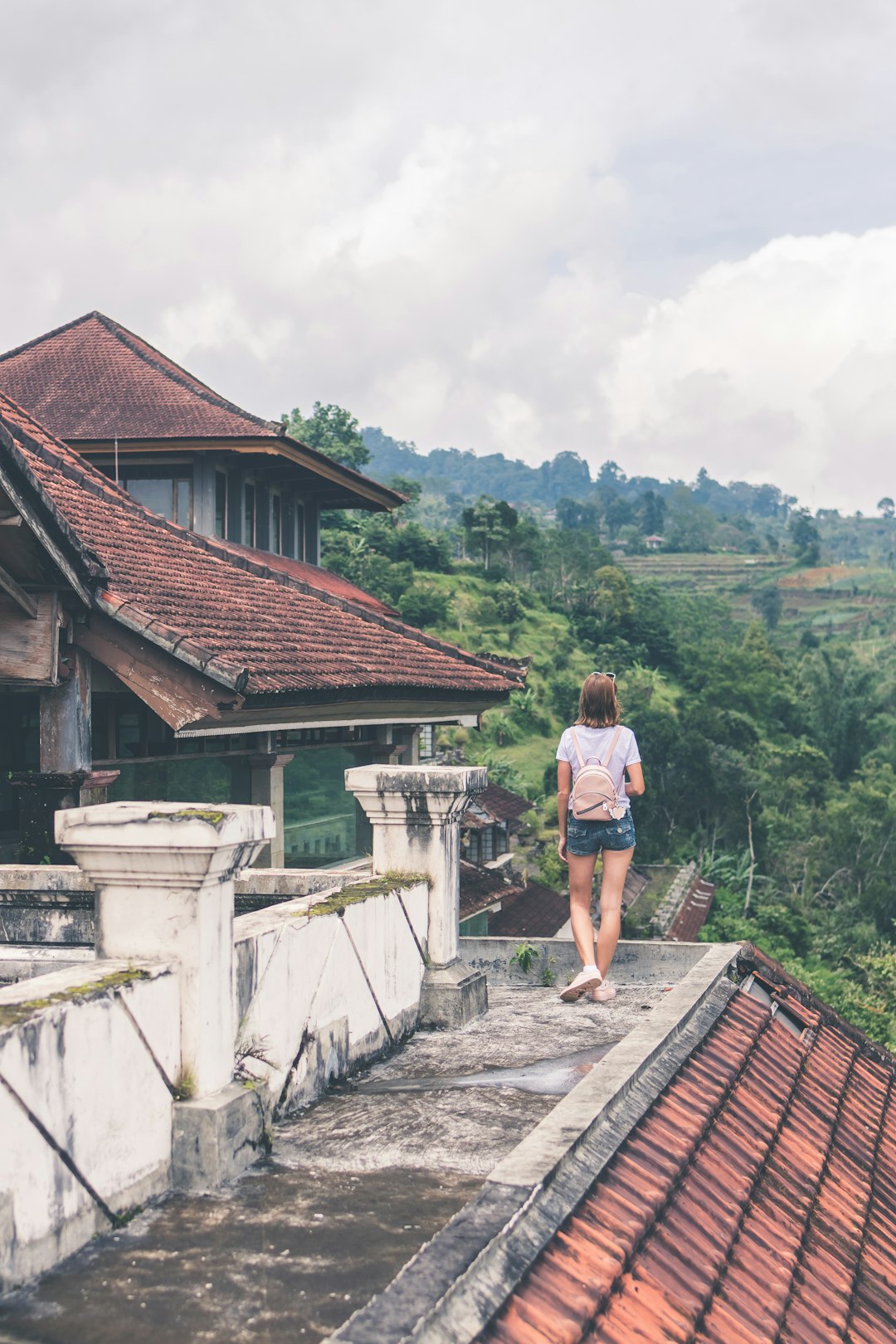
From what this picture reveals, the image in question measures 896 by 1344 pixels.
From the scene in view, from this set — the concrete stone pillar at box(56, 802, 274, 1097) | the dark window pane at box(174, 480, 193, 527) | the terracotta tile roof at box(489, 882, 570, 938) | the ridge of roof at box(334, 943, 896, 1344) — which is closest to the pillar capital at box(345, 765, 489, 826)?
the ridge of roof at box(334, 943, 896, 1344)

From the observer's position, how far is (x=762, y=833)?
171 ft

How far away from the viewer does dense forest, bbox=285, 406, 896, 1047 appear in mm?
47406

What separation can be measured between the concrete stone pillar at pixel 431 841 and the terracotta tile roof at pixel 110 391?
9333mm

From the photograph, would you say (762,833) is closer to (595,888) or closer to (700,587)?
(595,888)

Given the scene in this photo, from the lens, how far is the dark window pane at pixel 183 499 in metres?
15.7

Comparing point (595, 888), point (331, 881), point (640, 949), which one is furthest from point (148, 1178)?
point (595, 888)

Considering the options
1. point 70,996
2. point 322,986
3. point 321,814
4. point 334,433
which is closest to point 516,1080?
point 322,986

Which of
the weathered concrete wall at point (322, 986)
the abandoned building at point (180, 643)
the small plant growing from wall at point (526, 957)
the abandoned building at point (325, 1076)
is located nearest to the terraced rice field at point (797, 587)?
the abandoned building at point (180, 643)

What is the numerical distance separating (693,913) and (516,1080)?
117 ft

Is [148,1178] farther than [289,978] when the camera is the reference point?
No

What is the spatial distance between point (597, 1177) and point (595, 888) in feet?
121

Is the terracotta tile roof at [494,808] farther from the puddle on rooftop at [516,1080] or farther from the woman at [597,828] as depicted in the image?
the puddle on rooftop at [516,1080]

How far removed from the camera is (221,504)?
630 inches

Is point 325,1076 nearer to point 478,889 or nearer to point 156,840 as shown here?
point 156,840
